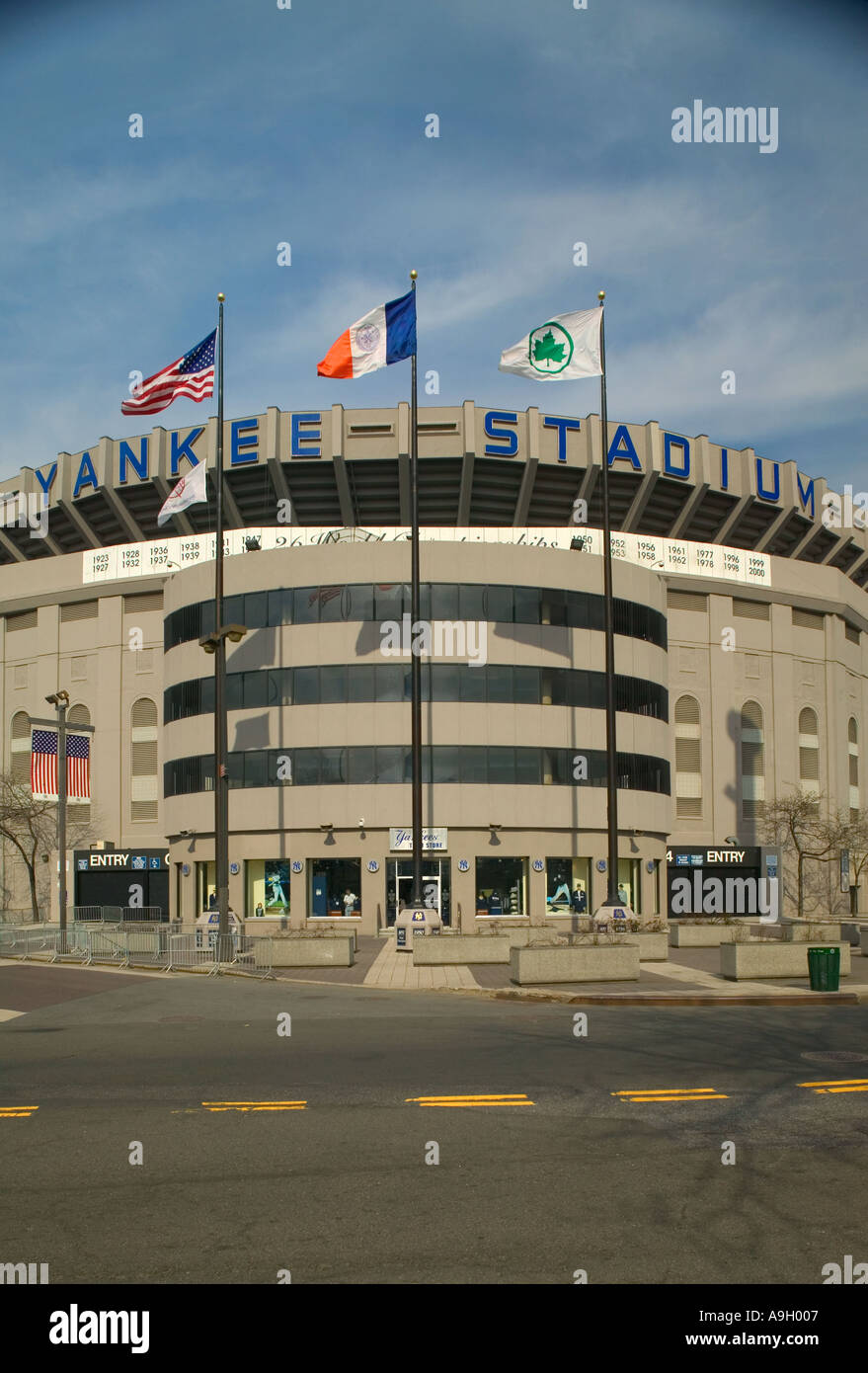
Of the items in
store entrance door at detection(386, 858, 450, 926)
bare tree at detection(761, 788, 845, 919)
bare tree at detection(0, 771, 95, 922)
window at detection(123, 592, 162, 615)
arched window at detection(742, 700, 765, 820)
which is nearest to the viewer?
store entrance door at detection(386, 858, 450, 926)

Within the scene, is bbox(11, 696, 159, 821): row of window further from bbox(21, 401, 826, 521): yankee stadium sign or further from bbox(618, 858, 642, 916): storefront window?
bbox(618, 858, 642, 916): storefront window

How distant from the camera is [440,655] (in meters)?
48.1

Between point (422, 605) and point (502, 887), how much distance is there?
11.9 meters

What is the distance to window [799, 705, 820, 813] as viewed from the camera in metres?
66.2

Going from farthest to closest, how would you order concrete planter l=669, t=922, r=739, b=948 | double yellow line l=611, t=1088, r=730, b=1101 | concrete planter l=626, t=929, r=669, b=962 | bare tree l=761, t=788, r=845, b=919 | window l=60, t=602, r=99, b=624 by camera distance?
window l=60, t=602, r=99, b=624 < bare tree l=761, t=788, r=845, b=919 < concrete planter l=669, t=922, r=739, b=948 < concrete planter l=626, t=929, r=669, b=962 < double yellow line l=611, t=1088, r=730, b=1101

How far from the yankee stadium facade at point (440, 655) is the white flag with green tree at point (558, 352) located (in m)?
14.7

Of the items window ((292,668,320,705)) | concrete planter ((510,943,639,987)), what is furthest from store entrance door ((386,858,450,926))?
concrete planter ((510,943,639,987))

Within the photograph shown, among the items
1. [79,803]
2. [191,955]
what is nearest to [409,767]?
[191,955]

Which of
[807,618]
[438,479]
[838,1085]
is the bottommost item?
[838,1085]

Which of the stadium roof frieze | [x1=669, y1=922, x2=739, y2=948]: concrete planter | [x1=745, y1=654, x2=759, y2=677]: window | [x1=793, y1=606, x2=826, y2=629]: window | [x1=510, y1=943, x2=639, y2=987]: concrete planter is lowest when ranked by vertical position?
[x1=669, y1=922, x2=739, y2=948]: concrete planter

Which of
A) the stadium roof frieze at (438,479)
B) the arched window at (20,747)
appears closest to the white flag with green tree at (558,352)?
the stadium roof frieze at (438,479)

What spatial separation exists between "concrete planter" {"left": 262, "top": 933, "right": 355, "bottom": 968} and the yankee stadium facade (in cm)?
1549

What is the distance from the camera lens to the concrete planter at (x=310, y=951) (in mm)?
31125

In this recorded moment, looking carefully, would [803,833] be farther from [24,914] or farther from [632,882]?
[24,914]
